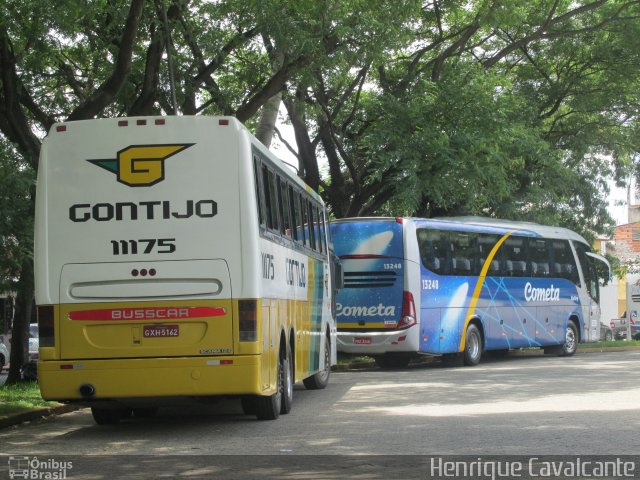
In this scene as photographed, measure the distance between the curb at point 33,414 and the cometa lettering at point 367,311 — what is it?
8823 millimetres

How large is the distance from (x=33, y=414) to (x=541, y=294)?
16.9 meters

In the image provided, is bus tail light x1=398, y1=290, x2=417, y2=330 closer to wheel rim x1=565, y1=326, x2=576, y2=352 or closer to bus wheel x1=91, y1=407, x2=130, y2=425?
wheel rim x1=565, y1=326, x2=576, y2=352

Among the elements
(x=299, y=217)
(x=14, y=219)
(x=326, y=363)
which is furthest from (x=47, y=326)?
(x=326, y=363)

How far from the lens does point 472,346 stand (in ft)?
80.3

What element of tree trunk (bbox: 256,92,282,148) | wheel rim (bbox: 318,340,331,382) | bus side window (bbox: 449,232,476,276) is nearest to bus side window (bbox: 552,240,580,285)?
bus side window (bbox: 449,232,476,276)

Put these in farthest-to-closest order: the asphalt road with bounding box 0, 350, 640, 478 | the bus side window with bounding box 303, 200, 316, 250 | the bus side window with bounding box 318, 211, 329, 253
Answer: the bus side window with bounding box 318, 211, 329, 253
the bus side window with bounding box 303, 200, 316, 250
the asphalt road with bounding box 0, 350, 640, 478

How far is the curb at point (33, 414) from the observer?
12227 millimetres

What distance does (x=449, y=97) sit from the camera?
76.2 ft

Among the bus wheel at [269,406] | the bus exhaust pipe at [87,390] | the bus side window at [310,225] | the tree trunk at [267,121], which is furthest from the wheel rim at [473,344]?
the bus exhaust pipe at [87,390]

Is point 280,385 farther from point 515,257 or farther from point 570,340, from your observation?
point 570,340

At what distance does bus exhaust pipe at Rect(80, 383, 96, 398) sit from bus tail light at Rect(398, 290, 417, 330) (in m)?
11.8

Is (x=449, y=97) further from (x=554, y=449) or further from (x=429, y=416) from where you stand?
(x=554, y=449)

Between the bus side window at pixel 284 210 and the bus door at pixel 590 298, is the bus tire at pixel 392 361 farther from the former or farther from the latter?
the bus side window at pixel 284 210

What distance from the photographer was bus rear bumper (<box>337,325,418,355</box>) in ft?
72.7
